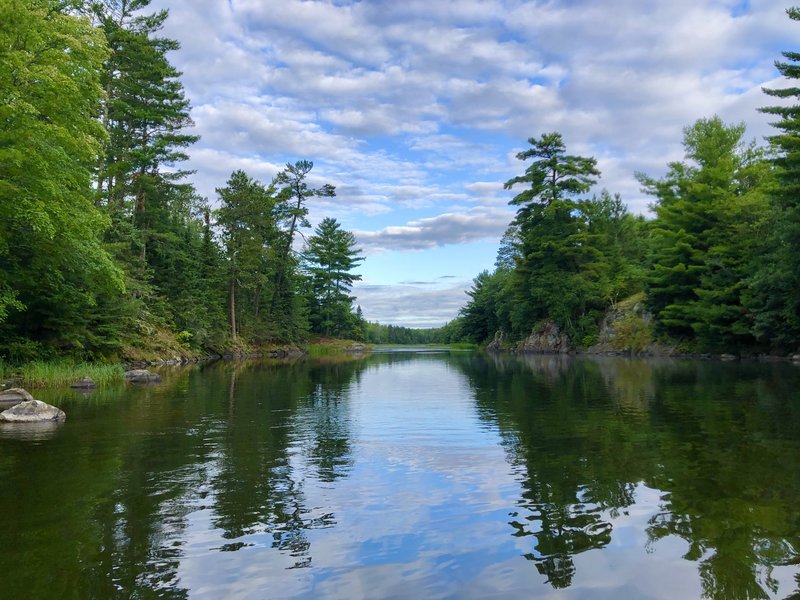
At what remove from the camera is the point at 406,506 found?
6816mm

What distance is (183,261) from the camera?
46500 millimetres

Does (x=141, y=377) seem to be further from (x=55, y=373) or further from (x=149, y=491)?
(x=149, y=491)

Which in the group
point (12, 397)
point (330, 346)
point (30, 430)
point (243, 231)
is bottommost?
point (30, 430)

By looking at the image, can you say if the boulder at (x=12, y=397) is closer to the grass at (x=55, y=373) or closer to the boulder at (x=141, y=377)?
the grass at (x=55, y=373)

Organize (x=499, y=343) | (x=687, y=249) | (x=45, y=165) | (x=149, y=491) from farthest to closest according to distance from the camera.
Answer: (x=499, y=343)
(x=687, y=249)
(x=45, y=165)
(x=149, y=491)

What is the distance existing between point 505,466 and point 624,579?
3918 mm

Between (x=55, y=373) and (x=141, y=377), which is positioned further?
(x=141, y=377)

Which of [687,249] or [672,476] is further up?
[687,249]

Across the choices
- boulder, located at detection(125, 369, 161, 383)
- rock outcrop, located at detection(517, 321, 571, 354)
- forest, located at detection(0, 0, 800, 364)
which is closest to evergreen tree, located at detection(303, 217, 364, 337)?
forest, located at detection(0, 0, 800, 364)

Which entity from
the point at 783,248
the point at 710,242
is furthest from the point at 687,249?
the point at 783,248

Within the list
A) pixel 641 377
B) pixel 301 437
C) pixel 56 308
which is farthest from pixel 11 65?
pixel 641 377

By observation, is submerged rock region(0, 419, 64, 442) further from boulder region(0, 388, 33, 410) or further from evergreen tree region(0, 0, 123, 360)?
evergreen tree region(0, 0, 123, 360)

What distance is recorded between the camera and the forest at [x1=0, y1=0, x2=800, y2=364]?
688 inches

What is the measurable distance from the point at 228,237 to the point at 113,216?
24474 mm
